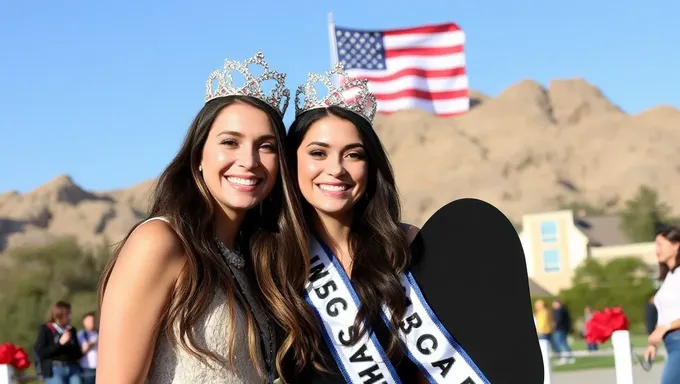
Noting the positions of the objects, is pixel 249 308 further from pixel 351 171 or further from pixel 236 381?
pixel 351 171

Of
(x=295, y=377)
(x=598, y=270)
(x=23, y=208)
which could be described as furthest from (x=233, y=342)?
(x=23, y=208)

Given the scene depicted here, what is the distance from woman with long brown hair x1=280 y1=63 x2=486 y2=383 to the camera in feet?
10.8

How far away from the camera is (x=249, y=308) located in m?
2.94

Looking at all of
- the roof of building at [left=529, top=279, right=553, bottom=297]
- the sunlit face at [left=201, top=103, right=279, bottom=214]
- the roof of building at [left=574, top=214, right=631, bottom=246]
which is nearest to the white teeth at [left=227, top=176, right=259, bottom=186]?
the sunlit face at [left=201, top=103, right=279, bottom=214]

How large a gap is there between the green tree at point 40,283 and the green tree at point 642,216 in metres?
36.4

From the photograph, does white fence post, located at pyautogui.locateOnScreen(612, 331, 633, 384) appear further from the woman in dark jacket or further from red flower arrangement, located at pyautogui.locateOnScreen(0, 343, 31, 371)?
the woman in dark jacket

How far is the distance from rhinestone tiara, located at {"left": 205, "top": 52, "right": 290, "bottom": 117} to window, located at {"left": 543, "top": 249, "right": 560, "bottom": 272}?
5044cm

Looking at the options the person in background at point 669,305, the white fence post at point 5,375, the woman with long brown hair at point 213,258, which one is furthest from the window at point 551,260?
the woman with long brown hair at point 213,258

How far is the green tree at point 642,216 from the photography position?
204 feet

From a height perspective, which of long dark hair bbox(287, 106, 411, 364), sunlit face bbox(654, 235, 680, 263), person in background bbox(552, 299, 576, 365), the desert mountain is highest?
long dark hair bbox(287, 106, 411, 364)

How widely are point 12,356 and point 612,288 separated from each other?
105 ft

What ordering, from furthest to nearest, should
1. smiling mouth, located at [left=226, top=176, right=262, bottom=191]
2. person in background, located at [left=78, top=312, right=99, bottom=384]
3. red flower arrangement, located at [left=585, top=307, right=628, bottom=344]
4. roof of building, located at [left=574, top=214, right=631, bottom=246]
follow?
roof of building, located at [left=574, top=214, right=631, bottom=246], person in background, located at [left=78, top=312, right=99, bottom=384], red flower arrangement, located at [left=585, top=307, right=628, bottom=344], smiling mouth, located at [left=226, top=176, right=262, bottom=191]

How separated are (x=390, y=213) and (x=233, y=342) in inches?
35.9

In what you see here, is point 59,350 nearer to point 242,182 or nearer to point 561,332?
point 242,182
